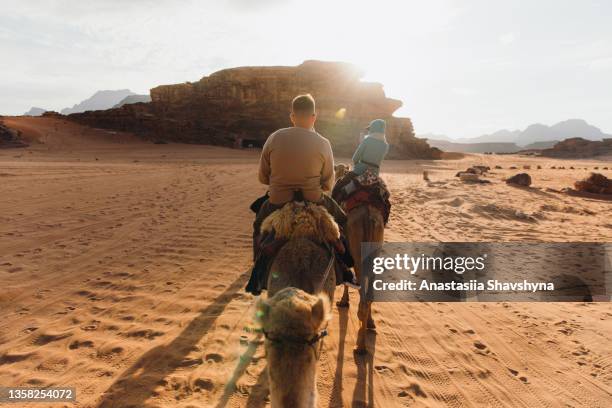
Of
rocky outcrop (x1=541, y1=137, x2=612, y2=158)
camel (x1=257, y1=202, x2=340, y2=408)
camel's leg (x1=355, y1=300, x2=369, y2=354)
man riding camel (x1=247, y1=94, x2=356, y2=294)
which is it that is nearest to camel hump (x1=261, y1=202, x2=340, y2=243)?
man riding camel (x1=247, y1=94, x2=356, y2=294)

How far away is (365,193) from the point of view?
491cm

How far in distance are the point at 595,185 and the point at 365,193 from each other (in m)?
18.9

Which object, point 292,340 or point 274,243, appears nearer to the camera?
point 292,340

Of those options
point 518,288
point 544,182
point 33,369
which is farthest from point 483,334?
point 544,182

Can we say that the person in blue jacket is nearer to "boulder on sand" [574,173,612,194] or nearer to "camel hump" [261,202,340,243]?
"camel hump" [261,202,340,243]

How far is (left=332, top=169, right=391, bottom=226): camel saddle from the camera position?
4906 mm

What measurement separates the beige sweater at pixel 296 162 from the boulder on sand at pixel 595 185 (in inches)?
787

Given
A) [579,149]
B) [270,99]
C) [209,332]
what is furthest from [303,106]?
[579,149]

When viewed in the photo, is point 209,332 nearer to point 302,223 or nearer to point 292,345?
point 302,223

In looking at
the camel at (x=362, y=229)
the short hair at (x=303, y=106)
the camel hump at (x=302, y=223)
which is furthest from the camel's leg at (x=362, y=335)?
the short hair at (x=303, y=106)

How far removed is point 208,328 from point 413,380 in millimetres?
2999

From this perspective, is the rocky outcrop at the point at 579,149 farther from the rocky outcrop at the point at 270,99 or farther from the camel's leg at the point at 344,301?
the camel's leg at the point at 344,301

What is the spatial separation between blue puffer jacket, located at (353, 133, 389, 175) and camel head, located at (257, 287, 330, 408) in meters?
3.52

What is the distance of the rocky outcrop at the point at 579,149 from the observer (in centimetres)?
6019
